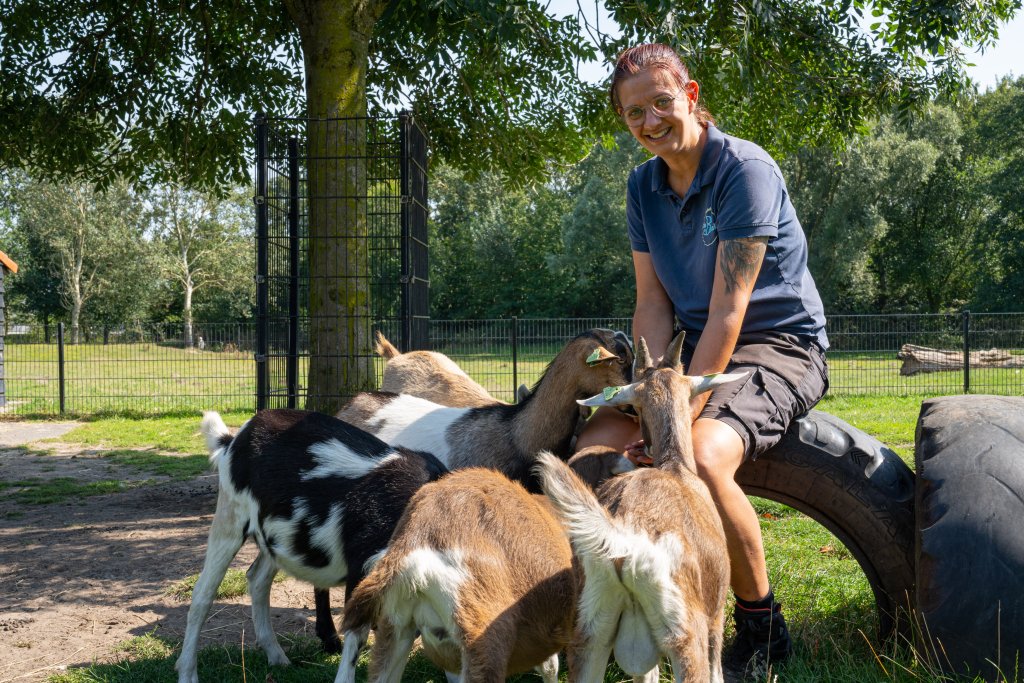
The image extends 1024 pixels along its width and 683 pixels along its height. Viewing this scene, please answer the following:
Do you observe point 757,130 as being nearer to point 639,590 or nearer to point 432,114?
point 432,114

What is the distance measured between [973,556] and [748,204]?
1.53 metres

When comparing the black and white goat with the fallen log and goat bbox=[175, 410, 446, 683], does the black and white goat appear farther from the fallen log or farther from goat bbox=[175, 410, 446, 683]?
the fallen log

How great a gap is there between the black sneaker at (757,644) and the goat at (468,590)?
986 millimetres

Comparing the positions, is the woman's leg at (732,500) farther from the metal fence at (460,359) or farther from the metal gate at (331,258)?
the metal fence at (460,359)

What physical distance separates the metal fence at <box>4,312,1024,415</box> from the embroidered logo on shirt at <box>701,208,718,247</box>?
11.8 meters

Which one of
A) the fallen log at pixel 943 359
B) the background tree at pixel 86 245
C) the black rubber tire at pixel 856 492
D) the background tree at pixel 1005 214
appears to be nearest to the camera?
the black rubber tire at pixel 856 492

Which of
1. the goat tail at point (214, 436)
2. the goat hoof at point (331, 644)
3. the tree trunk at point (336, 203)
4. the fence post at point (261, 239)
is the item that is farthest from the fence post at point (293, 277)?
the goat hoof at point (331, 644)

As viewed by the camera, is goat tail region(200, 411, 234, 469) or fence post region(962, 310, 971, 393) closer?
goat tail region(200, 411, 234, 469)

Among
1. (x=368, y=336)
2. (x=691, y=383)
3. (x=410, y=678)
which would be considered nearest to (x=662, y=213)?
(x=691, y=383)

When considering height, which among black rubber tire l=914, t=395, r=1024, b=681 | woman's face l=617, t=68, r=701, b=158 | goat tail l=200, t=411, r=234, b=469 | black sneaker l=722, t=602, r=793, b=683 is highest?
woman's face l=617, t=68, r=701, b=158

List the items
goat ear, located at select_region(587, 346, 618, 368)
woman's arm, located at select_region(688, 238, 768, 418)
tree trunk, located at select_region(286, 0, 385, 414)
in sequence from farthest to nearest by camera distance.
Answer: tree trunk, located at select_region(286, 0, 385, 414), goat ear, located at select_region(587, 346, 618, 368), woman's arm, located at select_region(688, 238, 768, 418)

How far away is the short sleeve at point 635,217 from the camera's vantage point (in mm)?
4043

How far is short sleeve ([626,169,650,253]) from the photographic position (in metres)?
4.04

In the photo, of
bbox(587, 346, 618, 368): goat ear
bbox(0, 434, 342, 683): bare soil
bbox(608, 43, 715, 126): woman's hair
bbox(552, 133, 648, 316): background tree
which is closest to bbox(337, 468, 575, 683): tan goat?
bbox(587, 346, 618, 368): goat ear
